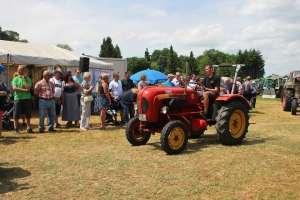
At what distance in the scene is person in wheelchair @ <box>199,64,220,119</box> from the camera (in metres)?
6.48

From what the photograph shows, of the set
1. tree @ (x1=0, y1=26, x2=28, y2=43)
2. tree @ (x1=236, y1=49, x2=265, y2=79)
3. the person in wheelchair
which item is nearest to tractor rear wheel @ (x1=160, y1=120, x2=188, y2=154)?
the person in wheelchair

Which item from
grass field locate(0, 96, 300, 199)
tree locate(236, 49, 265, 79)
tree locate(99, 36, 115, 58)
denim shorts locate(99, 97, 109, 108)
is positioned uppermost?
tree locate(99, 36, 115, 58)

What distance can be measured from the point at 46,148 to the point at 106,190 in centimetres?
281

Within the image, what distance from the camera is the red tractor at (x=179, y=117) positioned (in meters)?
5.67

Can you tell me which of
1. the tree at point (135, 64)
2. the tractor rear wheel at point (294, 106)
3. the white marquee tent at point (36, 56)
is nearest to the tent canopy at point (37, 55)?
the white marquee tent at point (36, 56)

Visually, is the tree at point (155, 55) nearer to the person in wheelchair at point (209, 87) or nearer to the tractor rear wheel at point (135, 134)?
the person in wheelchair at point (209, 87)

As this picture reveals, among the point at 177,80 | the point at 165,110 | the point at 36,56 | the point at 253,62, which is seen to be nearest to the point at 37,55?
the point at 36,56

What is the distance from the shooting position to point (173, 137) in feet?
18.3

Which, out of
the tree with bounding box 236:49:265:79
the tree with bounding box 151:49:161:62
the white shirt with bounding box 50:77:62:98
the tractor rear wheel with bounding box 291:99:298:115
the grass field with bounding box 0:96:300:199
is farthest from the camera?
the tree with bounding box 151:49:161:62

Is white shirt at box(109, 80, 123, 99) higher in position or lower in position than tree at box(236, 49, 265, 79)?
lower

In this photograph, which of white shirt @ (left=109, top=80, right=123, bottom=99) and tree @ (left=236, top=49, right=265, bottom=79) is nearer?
white shirt @ (left=109, top=80, right=123, bottom=99)

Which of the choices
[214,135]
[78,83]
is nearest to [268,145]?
[214,135]

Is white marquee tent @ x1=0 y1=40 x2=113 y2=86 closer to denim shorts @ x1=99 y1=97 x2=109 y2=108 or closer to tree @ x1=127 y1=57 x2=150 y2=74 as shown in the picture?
denim shorts @ x1=99 y1=97 x2=109 y2=108

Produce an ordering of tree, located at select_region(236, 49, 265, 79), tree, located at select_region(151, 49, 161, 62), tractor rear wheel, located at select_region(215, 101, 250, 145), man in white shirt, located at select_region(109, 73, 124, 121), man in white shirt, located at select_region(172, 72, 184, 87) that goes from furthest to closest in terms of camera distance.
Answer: tree, located at select_region(151, 49, 161, 62) < tree, located at select_region(236, 49, 265, 79) < man in white shirt, located at select_region(172, 72, 184, 87) < man in white shirt, located at select_region(109, 73, 124, 121) < tractor rear wheel, located at select_region(215, 101, 250, 145)
